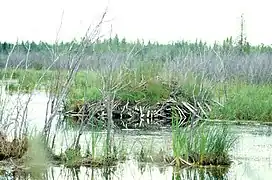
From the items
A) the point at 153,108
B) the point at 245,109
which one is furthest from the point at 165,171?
the point at 153,108

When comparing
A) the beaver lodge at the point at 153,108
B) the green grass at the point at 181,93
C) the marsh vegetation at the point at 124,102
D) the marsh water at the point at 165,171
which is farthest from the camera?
the beaver lodge at the point at 153,108

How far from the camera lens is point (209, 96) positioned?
1941cm

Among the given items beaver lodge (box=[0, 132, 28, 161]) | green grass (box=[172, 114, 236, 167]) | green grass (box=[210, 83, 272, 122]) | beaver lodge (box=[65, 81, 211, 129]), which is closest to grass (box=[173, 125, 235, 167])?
green grass (box=[172, 114, 236, 167])

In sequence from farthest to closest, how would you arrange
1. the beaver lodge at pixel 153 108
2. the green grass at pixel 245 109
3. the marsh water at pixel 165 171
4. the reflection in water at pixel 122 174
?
the beaver lodge at pixel 153 108 < the green grass at pixel 245 109 < the marsh water at pixel 165 171 < the reflection in water at pixel 122 174

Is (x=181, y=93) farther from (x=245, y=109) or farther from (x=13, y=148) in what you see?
(x=13, y=148)

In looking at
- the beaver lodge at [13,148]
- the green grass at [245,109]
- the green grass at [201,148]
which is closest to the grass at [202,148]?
the green grass at [201,148]

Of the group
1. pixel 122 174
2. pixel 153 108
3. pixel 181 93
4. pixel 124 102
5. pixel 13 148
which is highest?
pixel 181 93

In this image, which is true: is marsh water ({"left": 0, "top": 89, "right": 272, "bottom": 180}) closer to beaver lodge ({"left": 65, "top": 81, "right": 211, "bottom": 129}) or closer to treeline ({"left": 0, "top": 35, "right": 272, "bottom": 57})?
treeline ({"left": 0, "top": 35, "right": 272, "bottom": 57})

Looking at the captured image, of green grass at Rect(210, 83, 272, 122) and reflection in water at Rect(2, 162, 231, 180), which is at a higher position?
green grass at Rect(210, 83, 272, 122)

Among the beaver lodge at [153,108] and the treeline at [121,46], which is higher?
the treeline at [121,46]

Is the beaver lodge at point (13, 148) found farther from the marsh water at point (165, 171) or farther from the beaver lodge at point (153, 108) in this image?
the beaver lodge at point (153, 108)

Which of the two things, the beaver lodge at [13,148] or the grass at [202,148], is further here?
the grass at [202,148]

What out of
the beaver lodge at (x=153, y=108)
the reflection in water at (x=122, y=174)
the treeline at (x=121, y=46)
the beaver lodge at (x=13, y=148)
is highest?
the treeline at (x=121, y=46)

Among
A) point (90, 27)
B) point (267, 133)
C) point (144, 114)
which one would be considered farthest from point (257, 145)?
point (144, 114)
